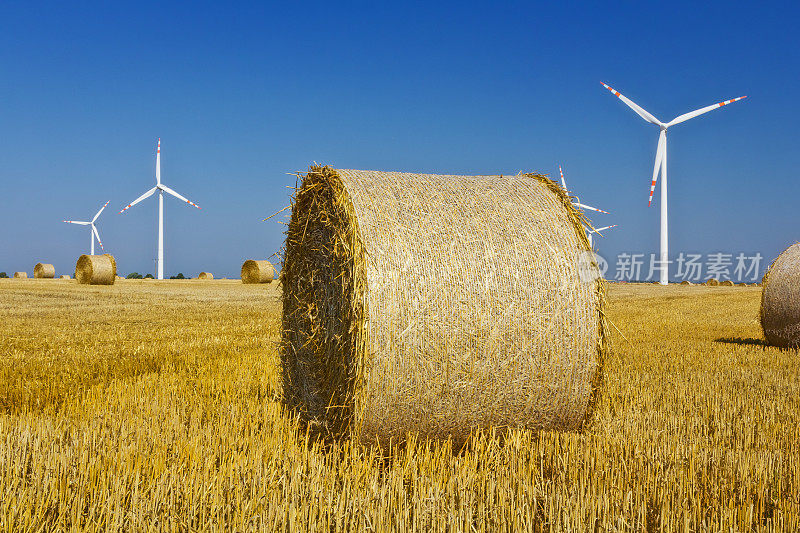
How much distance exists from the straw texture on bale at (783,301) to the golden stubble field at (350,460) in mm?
2471

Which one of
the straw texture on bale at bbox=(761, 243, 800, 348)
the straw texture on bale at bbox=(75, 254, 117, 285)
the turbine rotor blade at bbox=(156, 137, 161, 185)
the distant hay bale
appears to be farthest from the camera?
the turbine rotor blade at bbox=(156, 137, 161, 185)

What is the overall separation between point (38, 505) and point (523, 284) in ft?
11.0

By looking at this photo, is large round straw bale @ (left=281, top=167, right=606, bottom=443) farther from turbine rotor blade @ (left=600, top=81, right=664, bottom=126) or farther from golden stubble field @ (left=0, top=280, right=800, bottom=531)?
turbine rotor blade @ (left=600, top=81, right=664, bottom=126)

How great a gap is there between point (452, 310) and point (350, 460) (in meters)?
1.27

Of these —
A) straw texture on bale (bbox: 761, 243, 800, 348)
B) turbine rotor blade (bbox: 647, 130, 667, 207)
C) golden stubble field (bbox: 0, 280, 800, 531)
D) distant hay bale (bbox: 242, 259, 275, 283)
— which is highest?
turbine rotor blade (bbox: 647, 130, 667, 207)

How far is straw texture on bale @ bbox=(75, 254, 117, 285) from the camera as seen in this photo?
2511 cm

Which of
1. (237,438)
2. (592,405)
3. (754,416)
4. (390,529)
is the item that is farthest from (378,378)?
(754,416)

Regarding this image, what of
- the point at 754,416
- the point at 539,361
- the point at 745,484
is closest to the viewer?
the point at 745,484

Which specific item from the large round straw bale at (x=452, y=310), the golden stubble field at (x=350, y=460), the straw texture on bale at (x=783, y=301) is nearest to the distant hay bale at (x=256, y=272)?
the golden stubble field at (x=350, y=460)

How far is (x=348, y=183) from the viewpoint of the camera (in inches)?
204

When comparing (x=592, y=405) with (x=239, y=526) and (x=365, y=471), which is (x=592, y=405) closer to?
(x=365, y=471)

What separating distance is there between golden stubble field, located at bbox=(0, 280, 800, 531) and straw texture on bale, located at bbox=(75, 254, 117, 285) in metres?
18.1

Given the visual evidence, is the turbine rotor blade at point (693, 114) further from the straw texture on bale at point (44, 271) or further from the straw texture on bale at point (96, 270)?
the straw texture on bale at point (44, 271)

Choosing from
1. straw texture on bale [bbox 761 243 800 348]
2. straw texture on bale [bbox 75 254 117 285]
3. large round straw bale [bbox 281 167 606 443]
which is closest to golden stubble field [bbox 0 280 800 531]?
large round straw bale [bbox 281 167 606 443]
